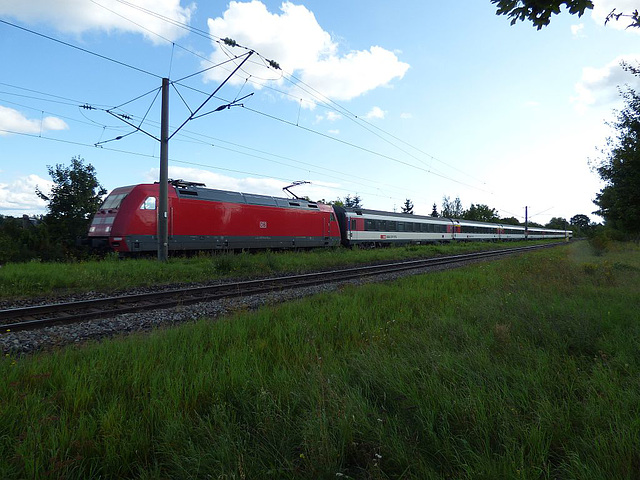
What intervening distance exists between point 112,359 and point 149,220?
1214 centimetres

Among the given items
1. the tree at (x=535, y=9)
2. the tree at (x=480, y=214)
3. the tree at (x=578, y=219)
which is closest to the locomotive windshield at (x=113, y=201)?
the tree at (x=535, y=9)

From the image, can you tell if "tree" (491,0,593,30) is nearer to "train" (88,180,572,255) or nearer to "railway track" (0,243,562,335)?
"railway track" (0,243,562,335)

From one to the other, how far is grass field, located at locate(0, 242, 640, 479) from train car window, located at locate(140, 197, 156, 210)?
1101 cm

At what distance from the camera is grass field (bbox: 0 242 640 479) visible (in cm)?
209

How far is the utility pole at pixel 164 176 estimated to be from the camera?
43.9ft

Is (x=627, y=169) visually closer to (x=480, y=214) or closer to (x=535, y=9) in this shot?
(x=535, y=9)

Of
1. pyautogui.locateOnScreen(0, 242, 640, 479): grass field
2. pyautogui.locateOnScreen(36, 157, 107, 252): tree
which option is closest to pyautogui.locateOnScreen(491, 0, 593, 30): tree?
pyautogui.locateOnScreen(0, 242, 640, 479): grass field

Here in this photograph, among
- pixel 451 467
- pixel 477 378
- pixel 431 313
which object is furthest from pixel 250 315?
pixel 451 467

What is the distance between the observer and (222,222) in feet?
56.1

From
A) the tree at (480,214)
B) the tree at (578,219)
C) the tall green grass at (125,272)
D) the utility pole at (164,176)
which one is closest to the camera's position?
the tall green grass at (125,272)

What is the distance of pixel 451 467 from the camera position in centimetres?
205

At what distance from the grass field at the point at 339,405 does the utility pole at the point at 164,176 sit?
9.65 m

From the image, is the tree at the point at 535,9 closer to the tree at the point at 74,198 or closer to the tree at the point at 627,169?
the tree at the point at 627,169

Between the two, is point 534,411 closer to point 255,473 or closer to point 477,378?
point 477,378
